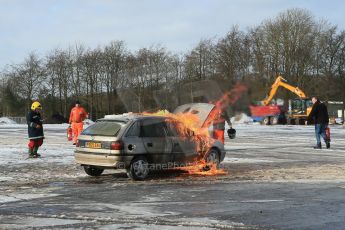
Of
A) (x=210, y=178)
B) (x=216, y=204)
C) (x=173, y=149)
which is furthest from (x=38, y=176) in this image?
(x=216, y=204)

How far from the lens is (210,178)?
12.0m

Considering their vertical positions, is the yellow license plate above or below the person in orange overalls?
below

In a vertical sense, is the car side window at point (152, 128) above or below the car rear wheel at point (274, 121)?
above

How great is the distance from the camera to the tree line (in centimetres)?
1352

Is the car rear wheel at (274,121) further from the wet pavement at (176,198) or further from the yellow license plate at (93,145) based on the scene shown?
the yellow license plate at (93,145)

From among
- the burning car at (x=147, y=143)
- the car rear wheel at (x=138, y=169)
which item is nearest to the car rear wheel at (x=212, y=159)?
the burning car at (x=147, y=143)

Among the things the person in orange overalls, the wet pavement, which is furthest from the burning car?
the person in orange overalls

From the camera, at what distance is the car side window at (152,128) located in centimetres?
1186

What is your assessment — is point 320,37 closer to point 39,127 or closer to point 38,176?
point 39,127

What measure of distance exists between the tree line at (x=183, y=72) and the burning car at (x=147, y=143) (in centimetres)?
70

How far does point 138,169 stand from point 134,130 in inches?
34.8

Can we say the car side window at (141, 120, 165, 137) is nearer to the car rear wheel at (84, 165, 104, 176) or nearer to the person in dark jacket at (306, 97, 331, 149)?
the car rear wheel at (84, 165, 104, 176)

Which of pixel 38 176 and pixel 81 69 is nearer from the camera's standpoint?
pixel 38 176

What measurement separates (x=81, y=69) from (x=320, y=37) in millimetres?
31771
